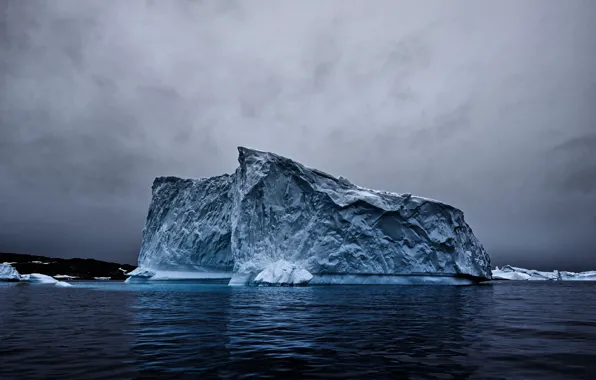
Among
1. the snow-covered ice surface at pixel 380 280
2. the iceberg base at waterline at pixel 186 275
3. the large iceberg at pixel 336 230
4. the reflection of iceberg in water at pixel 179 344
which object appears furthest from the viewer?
the iceberg base at waterline at pixel 186 275

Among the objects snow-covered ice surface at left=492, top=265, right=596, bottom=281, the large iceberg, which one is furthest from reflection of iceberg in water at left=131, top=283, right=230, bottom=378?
snow-covered ice surface at left=492, top=265, right=596, bottom=281

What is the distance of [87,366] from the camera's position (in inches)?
213

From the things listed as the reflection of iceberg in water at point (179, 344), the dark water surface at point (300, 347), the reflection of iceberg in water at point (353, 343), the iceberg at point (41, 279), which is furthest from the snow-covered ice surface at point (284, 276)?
the iceberg at point (41, 279)

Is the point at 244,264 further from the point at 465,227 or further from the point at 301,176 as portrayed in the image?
the point at 465,227

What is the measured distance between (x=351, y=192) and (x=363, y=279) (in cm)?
816

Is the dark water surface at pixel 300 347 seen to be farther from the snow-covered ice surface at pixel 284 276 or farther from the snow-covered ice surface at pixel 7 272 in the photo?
the snow-covered ice surface at pixel 7 272

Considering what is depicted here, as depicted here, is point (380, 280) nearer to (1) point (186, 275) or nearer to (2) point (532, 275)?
(1) point (186, 275)

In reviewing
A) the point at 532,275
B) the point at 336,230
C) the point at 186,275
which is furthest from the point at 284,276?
the point at 532,275

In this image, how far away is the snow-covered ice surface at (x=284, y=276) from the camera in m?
32.5

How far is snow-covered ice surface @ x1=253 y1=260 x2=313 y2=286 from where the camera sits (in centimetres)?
3253

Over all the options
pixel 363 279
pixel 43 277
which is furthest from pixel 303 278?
pixel 43 277

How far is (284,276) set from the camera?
107 ft

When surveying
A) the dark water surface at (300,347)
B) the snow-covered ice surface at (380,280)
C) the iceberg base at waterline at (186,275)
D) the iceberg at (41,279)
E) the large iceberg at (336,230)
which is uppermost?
the large iceberg at (336,230)

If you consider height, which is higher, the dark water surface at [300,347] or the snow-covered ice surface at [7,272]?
the dark water surface at [300,347]
